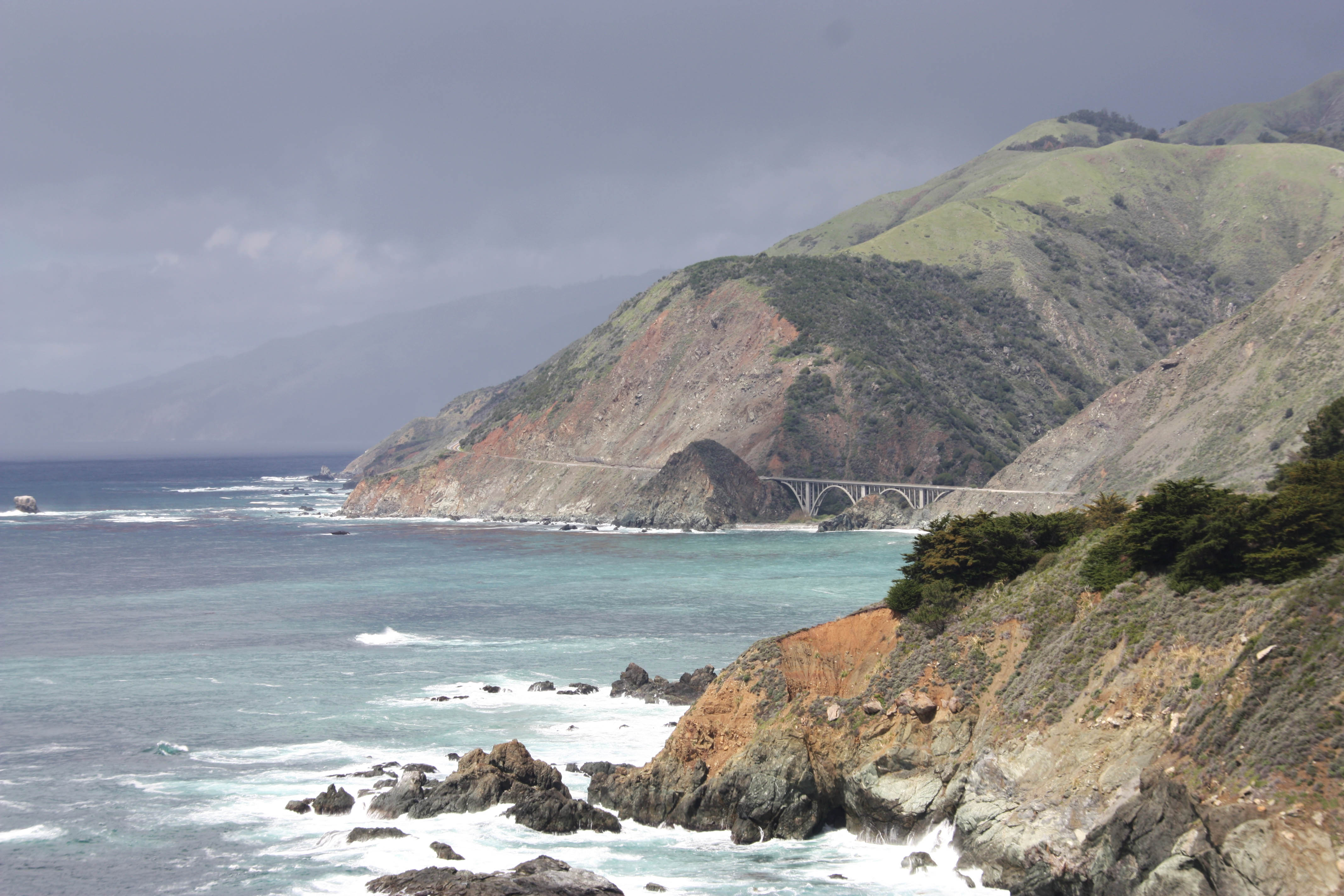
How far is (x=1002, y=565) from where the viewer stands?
124 ft

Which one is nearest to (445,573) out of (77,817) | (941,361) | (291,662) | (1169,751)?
(291,662)

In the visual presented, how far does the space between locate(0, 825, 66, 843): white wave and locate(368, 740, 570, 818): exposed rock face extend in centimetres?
952

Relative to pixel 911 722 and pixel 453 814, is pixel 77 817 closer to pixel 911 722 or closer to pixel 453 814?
pixel 453 814

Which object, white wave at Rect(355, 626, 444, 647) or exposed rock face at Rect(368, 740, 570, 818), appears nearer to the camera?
exposed rock face at Rect(368, 740, 570, 818)

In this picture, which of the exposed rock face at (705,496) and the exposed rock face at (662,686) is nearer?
the exposed rock face at (662,686)

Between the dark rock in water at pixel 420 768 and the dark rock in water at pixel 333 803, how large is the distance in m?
2.54

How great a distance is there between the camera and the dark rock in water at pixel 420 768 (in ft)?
135

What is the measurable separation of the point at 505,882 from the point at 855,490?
122186 millimetres

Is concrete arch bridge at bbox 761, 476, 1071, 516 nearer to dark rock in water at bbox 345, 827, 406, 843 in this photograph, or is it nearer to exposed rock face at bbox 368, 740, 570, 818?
exposed rock face at bbox 368, 740, 570, 818

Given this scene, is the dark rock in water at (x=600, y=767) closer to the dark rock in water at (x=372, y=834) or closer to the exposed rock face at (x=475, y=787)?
the exposed rock face at (x=475, y=787)

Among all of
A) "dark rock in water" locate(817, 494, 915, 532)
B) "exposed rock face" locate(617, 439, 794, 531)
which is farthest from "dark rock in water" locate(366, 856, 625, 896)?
"exposed rock face" locate(617, 439, 794, 531)

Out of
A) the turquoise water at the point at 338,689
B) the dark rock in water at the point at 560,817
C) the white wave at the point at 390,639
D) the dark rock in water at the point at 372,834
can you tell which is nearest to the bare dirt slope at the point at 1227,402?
the turquoise water at the point at 338,689

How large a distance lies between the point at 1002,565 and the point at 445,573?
72911 mm

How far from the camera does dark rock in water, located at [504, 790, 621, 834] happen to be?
36000 mm
